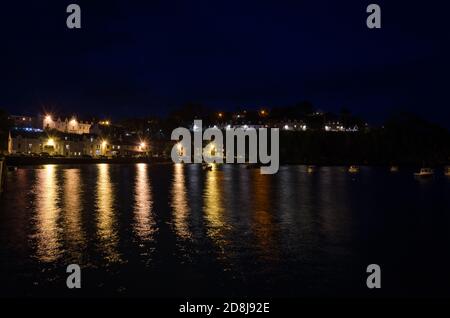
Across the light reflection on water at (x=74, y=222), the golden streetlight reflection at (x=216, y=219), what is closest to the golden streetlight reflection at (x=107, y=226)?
the light reflection on water at (x=74, y=222)

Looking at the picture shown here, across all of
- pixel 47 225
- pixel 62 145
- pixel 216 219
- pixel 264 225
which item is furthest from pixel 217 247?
pixel 62 145

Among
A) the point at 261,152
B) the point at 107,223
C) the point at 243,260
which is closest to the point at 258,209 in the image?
the point at 107,223

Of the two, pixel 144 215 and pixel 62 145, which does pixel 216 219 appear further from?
pixel 62 145

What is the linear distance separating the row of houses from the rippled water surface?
4349 inches

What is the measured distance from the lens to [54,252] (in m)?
24.7

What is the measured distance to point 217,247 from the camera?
26859 millimetres

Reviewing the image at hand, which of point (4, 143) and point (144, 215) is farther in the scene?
point (4, 143)

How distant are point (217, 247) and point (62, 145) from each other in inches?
5752

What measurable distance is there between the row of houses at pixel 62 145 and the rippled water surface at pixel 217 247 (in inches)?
4349

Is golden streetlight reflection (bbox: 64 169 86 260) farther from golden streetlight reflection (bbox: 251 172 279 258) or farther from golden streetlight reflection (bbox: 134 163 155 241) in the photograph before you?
golden streetlight reflection (bbox: 251 172 279 258)

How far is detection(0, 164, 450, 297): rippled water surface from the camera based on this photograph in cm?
1983

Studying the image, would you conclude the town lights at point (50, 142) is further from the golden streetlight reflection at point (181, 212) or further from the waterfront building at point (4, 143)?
the golden streetlight reflection at point (181, 212)
